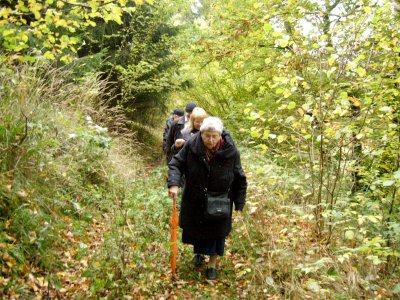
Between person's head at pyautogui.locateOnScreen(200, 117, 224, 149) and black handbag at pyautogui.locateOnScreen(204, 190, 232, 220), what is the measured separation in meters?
0.57

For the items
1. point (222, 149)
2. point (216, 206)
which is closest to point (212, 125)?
point (222, 149)

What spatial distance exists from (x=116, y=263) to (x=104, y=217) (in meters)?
1.91

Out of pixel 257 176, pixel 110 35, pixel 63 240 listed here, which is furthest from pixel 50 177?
pixel 110 35

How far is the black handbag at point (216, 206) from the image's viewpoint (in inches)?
A: 160

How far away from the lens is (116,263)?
3.64 metres

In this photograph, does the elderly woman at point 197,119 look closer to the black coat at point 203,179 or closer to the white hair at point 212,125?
the black coat at point 203,179

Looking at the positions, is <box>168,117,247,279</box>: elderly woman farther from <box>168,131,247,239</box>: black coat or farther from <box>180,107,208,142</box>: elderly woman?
<box>180,107,208,142</box>: elderly woman

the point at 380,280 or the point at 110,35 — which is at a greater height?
the point at 110,35

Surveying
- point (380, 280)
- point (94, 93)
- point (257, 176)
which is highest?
point (94, 93)

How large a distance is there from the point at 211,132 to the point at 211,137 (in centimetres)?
6

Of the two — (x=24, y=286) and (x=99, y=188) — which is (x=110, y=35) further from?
(x=24, y=286)

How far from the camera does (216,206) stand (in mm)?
4074

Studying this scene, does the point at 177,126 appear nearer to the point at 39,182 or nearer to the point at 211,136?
the point at 211,136

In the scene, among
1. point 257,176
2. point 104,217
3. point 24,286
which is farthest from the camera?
point 257,176
